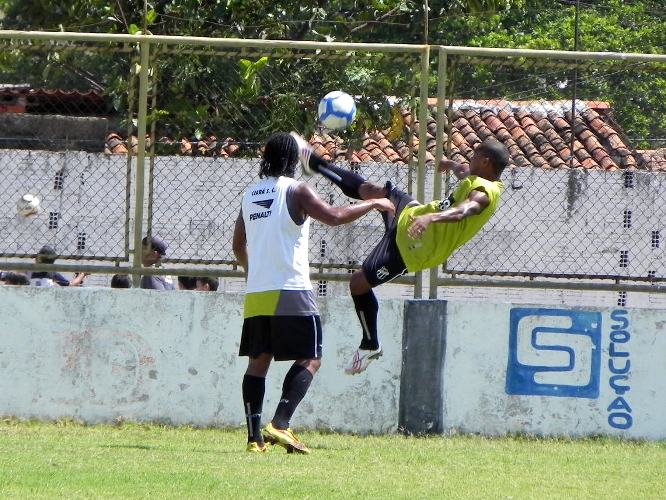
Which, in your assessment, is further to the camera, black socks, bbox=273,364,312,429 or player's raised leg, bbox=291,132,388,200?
player's raised leg, bbox=291,132,388,200

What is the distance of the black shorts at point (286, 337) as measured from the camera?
7.96 m

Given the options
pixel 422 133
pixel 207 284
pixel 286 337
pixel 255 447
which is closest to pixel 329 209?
pixel 286 337

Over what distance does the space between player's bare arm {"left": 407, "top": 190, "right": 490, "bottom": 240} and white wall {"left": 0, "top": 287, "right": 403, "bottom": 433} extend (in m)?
1.47

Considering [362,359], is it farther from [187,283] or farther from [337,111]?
[187,283]

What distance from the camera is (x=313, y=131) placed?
9.60 meters

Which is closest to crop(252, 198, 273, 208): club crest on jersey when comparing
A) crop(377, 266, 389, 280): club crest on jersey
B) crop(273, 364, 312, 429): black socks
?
crop(273, 364, 312, 429): black socks

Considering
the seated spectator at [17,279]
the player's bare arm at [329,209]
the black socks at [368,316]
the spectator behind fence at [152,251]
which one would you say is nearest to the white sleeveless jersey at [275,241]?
the player's bare arm at [329,209]

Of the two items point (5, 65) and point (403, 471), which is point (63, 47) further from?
point (403, 471)

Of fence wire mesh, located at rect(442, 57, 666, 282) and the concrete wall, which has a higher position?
fence wire mesh, located at rect(442, 57, 666, 282)

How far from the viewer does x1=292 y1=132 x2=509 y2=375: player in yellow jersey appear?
8.41m

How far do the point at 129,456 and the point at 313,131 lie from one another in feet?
10.6

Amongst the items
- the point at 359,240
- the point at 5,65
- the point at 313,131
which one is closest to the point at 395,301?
the point at 359,240

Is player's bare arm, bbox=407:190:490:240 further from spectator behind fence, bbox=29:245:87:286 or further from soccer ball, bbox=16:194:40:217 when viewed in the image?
spectator behind fence, bbox=29:245:87:286

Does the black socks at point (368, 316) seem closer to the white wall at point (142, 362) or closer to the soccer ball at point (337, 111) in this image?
the white wall at point (142, 362)
